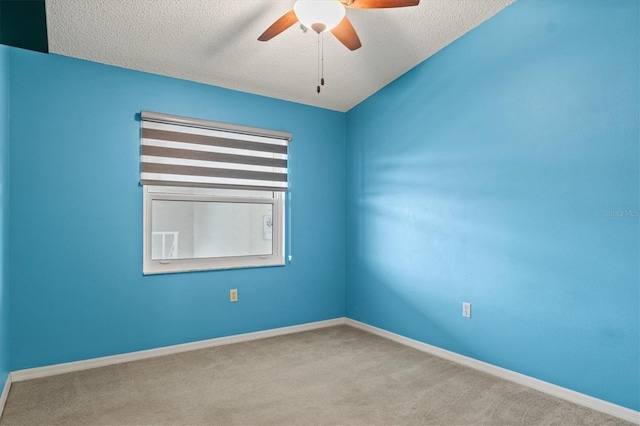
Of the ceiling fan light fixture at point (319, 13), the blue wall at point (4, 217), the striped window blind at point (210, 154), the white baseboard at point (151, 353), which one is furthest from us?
the striped window blind at point (210, 154)

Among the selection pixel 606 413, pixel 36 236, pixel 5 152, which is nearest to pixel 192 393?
pixel 36 236

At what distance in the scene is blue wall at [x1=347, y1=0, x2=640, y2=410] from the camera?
2.12 metres

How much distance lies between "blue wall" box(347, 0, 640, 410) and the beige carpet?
13.9 inches

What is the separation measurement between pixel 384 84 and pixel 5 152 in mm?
3020

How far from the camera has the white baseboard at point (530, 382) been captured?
2.08 metres

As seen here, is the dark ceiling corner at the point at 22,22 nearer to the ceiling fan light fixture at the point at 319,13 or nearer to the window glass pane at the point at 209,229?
the ceiling fan light fixture at the point at 319,13

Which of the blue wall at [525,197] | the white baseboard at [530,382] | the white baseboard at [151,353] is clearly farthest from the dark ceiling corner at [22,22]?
the white baseboard at [530,382]

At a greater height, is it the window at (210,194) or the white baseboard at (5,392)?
the window at (210,194)

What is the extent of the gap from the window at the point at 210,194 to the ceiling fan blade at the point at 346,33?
4.75 ft

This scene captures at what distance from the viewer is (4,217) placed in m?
2.37

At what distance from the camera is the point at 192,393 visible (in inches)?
92.3

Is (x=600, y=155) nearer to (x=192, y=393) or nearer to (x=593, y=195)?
(x=593, y=195)

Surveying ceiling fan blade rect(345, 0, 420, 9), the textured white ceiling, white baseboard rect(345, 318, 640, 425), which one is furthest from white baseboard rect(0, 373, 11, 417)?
ceiling fan blade rect(345, 0, 420, 9)

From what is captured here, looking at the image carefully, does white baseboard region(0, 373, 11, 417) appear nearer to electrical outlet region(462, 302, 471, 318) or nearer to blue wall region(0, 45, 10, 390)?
blue wall region(0, 45, 10, 390)
